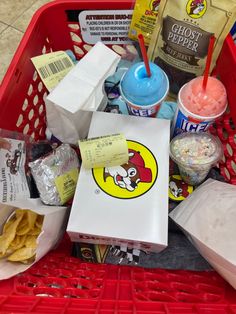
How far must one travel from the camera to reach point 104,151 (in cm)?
61

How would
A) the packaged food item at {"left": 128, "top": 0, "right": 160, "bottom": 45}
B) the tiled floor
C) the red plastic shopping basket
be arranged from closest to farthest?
1. the red plastic shopping basket
2. the packaged food item at {"left": 128, "top": 0, "right": 160, "bottom": 45}
3. the tiled floor

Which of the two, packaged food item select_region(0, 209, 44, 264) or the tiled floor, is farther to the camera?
the tiled floor

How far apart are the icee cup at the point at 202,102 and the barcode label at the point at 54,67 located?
251 millimetres

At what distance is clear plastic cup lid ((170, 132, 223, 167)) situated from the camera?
0.63 metres

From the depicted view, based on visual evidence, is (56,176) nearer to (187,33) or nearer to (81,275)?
(81,275)

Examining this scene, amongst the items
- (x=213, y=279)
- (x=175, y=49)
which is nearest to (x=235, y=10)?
(x=175, y=49)

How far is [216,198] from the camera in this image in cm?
60

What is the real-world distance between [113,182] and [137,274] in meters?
0.18

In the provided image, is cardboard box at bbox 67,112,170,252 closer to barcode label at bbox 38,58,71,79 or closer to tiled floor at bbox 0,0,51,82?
barcode label at bbox 38,58,71,79

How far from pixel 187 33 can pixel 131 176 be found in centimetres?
31

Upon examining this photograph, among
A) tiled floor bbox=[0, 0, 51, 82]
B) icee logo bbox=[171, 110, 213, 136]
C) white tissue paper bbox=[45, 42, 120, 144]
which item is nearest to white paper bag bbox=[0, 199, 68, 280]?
white tissue paper bbox=[45, 42, 120, 144]

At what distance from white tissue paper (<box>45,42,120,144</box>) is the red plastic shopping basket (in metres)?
0.08

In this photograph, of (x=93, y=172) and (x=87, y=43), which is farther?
(x=87, y=43)

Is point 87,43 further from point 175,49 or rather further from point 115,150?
point 115,150
